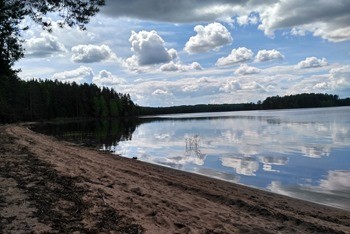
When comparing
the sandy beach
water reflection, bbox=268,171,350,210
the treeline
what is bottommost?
water reflection, bbox=268,171,350,210

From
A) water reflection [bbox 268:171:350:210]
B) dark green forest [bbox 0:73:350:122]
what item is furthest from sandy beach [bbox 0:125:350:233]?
dark green forest [bbox 0:73:350:122]

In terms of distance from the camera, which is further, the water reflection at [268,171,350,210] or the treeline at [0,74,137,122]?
the treeline at [0,74,137,122]

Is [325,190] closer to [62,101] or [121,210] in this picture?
[121,210]

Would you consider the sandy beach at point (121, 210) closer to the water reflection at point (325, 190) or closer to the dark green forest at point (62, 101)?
the water reflection at point (325, 190)

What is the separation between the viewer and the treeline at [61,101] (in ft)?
363

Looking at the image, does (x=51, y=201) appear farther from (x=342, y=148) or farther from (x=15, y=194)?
(x=342, y=148)

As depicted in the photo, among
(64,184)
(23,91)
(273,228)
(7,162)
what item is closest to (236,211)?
(273,228)

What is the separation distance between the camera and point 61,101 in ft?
461

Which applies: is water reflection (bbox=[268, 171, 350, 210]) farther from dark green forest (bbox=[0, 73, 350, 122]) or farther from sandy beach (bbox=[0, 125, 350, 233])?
dark green forest (bbox=[0, 73, 350, 122])

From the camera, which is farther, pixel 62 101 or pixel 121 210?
pixel 62 101

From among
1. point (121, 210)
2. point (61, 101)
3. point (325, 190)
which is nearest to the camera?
point (121, 210)

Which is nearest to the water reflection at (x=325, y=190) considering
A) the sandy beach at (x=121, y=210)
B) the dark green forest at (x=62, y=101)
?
the sandy beach at (x=121, y=210)

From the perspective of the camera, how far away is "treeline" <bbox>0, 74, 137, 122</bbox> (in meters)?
111

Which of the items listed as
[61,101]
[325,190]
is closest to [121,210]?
[325,190]
